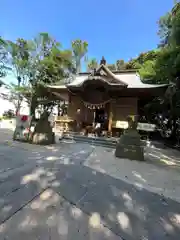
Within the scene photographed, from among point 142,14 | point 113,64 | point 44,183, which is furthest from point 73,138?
point 113,64

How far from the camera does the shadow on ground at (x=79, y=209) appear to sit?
1588mm

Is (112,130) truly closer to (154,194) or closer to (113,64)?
(154,194)

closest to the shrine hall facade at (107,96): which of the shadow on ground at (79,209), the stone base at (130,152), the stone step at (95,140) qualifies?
the stone step at (95,140)

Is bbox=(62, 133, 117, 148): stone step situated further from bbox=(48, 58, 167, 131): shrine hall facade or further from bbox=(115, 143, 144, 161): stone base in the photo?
bbox=(115, 143, 144, 161): stone base

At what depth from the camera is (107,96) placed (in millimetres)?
9680

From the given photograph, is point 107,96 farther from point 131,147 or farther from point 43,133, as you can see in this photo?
point 131,147

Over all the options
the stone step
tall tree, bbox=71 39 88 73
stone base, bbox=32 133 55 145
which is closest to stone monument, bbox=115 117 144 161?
the stone step

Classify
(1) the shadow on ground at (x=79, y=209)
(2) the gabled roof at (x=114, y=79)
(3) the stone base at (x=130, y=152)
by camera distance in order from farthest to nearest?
(2) the gabled roof at (x=114, y=79), (3) the stone base at (x=130, y=152), (1) the shadow on ground at (x=79, y=209)

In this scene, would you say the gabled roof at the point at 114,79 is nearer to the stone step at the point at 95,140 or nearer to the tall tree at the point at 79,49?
the stone step at the point at 95,140

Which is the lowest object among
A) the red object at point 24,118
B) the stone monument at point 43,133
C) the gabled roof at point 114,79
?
the stone monument at point 43,133

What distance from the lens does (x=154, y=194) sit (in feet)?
8.43

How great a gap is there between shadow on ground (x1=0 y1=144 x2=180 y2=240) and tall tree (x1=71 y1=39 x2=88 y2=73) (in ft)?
73.4

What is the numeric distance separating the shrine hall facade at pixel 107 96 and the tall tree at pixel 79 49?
44.8ft

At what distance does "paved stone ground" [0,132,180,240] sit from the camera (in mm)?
1591
